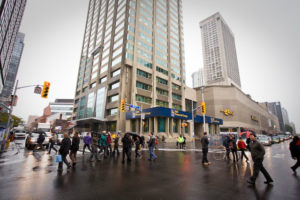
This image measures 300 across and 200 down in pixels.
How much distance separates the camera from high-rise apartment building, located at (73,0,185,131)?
42719 millimetres

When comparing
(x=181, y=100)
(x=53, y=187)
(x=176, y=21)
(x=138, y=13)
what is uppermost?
(x=176, y=21)

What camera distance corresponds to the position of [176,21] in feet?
215

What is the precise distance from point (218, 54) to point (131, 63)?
4537 inches

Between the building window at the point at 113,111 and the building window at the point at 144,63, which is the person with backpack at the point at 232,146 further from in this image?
the building window at the point at 144,63

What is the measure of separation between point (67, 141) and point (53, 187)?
3106mm

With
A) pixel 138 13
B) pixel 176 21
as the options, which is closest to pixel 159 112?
pixel 138 13

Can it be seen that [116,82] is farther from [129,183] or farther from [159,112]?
[129,183]

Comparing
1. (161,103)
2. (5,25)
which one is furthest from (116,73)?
(5,25)

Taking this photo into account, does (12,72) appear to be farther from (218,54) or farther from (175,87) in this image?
(218,54)

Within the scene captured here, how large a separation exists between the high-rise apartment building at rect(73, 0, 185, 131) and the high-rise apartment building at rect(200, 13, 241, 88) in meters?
77.2

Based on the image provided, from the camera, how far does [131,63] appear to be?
43.0 metres

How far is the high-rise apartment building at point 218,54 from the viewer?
12556 centimetres

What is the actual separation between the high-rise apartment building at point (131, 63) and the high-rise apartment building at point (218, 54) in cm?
7725

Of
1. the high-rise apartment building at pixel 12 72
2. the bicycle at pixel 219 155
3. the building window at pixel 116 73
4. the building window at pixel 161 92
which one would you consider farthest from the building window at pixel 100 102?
the high-rise apartment building at pixel 12 72
